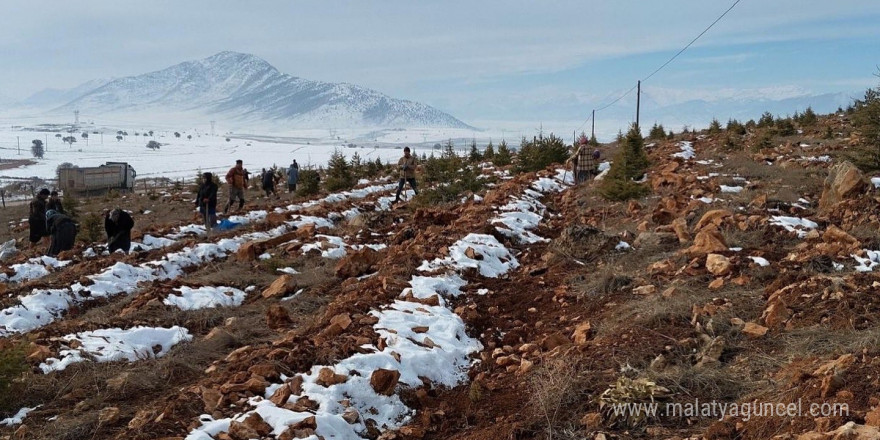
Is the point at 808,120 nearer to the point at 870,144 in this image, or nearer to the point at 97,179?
the point at 870,144

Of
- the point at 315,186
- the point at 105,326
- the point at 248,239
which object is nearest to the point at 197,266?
the point at 248,239

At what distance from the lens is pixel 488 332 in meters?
5.75

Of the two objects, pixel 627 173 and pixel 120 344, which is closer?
pixel 120 344

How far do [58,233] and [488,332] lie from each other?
1016 cm

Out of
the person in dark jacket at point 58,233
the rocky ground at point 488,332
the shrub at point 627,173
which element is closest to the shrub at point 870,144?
the rocky ground at point 488,332

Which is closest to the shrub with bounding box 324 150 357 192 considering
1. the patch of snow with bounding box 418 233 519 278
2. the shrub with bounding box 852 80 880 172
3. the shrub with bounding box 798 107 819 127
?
the patch of snow with bounding box 418 233 519 278

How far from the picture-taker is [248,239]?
455 inches

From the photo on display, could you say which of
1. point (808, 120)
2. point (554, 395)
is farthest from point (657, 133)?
point (554, 395)

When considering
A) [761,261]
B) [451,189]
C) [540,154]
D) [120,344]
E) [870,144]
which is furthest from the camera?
[540,154]

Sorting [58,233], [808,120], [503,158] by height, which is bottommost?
[58,233]

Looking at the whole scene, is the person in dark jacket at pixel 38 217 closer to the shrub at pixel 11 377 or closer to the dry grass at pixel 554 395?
the shrub at pixel 11 377

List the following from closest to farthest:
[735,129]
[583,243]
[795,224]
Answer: [795,224]
[583,243]
[735,129]

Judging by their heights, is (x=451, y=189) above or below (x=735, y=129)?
below

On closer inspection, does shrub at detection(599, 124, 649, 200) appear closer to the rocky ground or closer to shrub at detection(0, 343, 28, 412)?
the rocky ground
